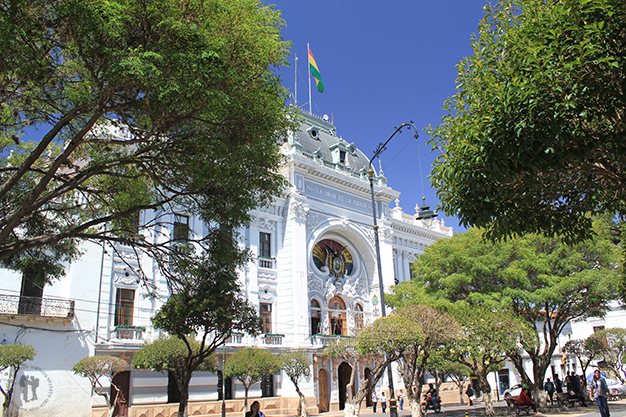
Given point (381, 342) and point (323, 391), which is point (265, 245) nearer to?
point (323, 391)

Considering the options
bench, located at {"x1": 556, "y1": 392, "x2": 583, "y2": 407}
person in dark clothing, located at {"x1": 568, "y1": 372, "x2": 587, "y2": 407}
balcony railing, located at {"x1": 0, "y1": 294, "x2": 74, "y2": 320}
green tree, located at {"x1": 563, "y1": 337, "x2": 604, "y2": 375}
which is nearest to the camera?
balcony railing, located at {"x1": 0, "y1": 294, "x2": 74, "y2": 320}

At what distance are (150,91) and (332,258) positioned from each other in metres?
26.1

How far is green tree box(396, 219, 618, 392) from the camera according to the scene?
2228cm

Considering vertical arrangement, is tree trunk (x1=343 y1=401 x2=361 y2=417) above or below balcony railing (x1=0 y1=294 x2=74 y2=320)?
below

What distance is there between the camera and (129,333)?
73.8 ft

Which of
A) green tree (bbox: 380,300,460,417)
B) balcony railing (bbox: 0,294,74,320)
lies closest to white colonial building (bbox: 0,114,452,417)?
balcony railing (bbox: 0,294,74,320)

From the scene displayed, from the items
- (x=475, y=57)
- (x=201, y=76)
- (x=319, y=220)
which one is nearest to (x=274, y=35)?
(x=201, y=76)

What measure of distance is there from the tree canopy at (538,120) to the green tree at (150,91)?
4.17m

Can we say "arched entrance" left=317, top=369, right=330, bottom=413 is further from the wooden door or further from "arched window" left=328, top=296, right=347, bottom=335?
the wooden door

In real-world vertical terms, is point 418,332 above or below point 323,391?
above

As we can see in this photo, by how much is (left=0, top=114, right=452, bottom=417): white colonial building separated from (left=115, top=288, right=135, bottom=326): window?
0.05m

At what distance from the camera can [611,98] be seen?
613cm

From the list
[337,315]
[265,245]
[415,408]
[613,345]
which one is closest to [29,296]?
[265,245]

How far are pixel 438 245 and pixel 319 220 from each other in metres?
8.99
